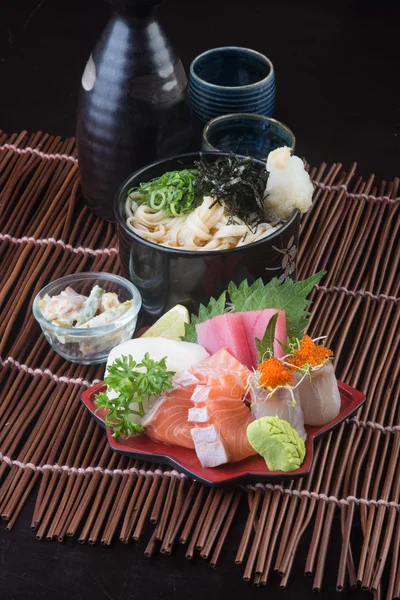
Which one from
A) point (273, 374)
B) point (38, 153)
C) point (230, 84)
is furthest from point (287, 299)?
point (38, 153)

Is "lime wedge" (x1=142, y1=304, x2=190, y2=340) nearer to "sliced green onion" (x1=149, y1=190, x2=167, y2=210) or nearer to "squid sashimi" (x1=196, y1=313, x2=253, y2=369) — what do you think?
"squid sashimi" (x1=196, y1=313, x2=253, y2=369)

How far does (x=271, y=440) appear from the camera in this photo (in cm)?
163

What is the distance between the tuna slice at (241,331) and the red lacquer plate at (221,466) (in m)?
0.20

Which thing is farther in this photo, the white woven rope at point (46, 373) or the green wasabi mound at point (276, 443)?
the white woven rope at point (46, 373)

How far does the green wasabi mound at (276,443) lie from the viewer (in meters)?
1.63

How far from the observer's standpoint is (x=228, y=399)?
1.74 metres

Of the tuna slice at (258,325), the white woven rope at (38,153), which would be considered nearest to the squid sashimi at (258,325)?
the tuna slice at (258,325)

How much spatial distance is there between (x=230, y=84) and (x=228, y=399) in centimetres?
138

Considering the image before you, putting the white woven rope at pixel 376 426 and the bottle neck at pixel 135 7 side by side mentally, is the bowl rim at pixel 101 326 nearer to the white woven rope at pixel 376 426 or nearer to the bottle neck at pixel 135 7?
the white woven rope at pixel 376 426

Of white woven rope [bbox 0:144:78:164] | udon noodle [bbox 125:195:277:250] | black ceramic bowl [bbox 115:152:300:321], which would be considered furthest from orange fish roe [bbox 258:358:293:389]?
white woven rope [bbox 0:144:78:164]

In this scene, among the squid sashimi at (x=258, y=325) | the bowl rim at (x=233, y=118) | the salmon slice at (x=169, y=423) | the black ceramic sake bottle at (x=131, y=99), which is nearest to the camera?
the salmon slice at (x=169, y=423)

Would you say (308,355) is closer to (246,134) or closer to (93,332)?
(93,332)

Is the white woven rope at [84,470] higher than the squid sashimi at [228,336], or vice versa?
the squid sashimi at [228,336]

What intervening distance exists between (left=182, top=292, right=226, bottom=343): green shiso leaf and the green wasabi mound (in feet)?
1.18
